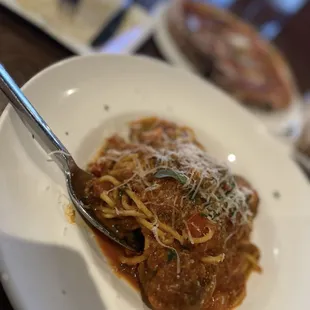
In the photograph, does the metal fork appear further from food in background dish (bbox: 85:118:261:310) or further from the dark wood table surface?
the dark wood table surface

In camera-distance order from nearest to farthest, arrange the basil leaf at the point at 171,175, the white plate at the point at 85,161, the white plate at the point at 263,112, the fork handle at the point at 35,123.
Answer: the white plate at the point at 85,161
the fork handle at the point at 35,123
the basil leaf at the point at 171,175
the white plate at the point at 263,112

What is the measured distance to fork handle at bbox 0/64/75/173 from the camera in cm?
218

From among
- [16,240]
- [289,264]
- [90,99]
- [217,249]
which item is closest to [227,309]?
[217,249]

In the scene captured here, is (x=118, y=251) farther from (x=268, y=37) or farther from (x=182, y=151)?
(x=268, y=37)

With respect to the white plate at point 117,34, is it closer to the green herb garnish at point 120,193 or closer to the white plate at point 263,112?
the white plate at point 263,112

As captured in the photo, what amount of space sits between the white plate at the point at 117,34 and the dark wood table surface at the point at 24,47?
0.05 m

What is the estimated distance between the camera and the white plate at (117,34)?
3521 millimetres

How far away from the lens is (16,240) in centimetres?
194

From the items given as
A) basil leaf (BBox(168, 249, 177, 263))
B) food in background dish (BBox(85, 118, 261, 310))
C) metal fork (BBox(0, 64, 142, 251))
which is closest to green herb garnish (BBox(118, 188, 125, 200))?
food in background dish (BBox(85, 118, 261, 310))

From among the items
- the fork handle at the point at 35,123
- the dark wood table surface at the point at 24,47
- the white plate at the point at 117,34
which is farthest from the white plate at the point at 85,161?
the white plate at the point at 117,34

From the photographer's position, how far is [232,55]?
4.73 m

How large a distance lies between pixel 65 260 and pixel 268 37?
4.62 m

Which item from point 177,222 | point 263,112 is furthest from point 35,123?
point 263,112

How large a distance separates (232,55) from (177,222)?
2.84 meters
